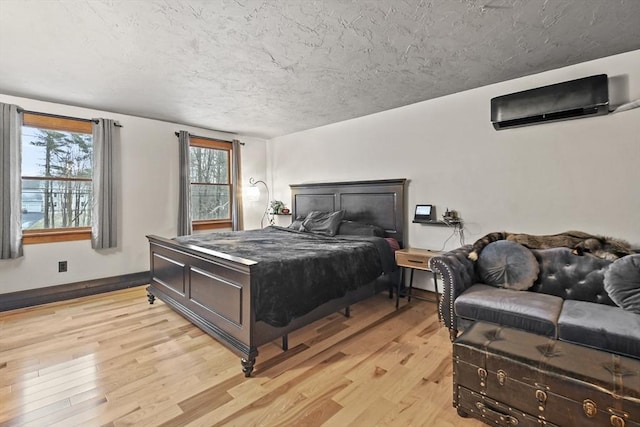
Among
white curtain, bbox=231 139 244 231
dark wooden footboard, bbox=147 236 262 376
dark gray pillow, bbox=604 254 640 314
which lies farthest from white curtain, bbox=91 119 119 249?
dark gray pillow, bbox=604 254 640 314

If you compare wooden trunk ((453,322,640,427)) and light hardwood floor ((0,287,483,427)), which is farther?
light hardwood floor ((0,287,483,427))

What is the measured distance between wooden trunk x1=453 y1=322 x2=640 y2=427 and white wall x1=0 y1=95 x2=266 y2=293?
174 inches

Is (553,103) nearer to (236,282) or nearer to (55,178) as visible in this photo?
(236,282)

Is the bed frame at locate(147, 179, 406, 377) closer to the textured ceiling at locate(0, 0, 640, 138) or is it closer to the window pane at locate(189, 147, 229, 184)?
the textured ceiling at locate(0, 0, 640, 138)

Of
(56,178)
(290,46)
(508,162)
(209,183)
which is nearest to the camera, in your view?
(290,46)

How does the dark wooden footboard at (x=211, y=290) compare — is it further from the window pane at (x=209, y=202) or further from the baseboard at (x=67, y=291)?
the window pane at (x=209, y=202)

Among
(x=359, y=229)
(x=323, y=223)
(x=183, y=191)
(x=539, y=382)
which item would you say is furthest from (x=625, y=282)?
(x=183, y=191)

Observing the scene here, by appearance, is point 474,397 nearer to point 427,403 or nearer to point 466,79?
point 427,403

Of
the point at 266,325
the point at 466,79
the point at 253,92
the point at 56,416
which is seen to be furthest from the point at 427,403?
the point at 253,92

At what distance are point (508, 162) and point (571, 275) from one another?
48.4 inches

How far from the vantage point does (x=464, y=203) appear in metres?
3.38

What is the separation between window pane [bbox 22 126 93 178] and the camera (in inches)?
142

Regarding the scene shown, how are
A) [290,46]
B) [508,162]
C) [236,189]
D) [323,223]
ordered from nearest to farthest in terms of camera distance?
[290,46]
[508,162]
[323,223]
[236,189]

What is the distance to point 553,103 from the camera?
2.70 m
